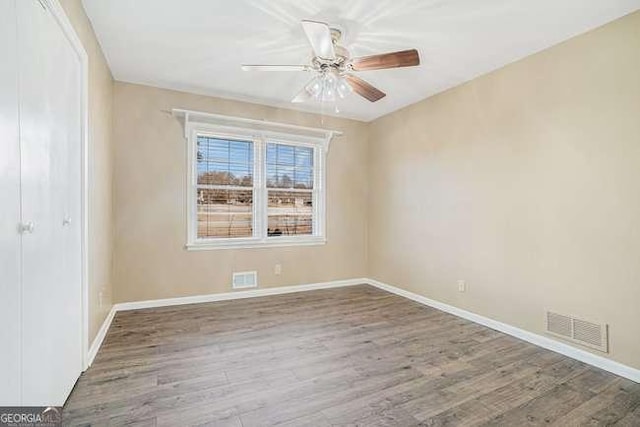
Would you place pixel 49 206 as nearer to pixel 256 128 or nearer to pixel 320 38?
pixel 320 38

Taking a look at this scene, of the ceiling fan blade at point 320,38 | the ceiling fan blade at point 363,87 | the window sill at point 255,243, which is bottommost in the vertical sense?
the window sill at point 255,243

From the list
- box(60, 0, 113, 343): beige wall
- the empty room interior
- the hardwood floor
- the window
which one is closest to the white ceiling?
the empty room interior

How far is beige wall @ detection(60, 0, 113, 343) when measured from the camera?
7.71 ft

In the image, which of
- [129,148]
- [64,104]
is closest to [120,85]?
[129,148]

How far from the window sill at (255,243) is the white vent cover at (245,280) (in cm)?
35

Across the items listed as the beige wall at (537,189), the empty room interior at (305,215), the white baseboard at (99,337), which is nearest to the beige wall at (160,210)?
the empty room interior at (305,215)

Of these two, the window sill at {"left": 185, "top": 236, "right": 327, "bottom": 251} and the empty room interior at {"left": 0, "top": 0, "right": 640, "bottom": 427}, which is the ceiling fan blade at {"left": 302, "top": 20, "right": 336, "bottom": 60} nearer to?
the empty room interior at {"left": 0, "top": 0, "right": 640, "bottom": 427}

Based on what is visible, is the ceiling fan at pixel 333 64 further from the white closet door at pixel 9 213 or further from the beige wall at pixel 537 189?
the white closet door at pixel 9 213

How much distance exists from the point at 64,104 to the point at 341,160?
3498 mm

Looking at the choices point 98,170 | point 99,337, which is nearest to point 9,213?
point 98,170

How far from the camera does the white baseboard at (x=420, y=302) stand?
2.31 metres

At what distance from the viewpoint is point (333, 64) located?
8.25 feet

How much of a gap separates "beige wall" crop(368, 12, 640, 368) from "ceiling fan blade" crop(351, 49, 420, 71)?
1.34 meters

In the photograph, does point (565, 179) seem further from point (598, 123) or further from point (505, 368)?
point (505, 368)
